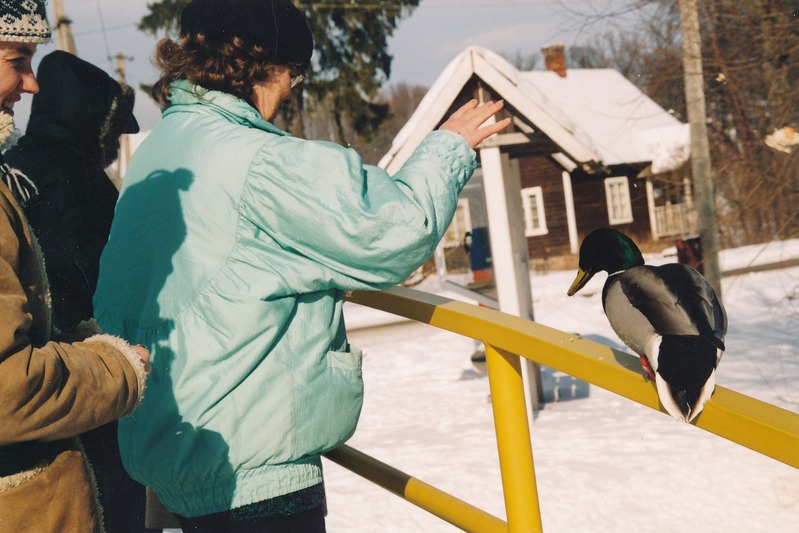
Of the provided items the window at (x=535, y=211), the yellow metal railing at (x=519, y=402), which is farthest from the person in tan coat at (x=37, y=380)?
the window at (x=535, y=211)

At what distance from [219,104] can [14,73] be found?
1.63 feet

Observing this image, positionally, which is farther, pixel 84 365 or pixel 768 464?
pixel 768 464

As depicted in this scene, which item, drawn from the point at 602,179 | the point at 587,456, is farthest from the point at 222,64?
the point at 602,179

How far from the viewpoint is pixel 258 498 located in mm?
1699

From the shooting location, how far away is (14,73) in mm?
1413

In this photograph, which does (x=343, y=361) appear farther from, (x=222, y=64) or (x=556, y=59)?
(x=556, y=59)

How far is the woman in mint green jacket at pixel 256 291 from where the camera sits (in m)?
1.64

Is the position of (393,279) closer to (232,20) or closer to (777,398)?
(232,20)

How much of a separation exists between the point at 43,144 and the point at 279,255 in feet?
4.58

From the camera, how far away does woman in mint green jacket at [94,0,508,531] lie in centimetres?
164

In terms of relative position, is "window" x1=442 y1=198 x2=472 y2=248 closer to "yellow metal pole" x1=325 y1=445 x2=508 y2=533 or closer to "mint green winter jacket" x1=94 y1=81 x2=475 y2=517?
"yellow metal pole" x1=325 y1=445 x2=508 y2=533

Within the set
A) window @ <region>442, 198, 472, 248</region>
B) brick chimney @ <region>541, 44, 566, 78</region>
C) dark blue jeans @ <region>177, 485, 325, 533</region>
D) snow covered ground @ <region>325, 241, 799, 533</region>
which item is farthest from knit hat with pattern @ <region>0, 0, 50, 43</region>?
brick chimney @ <region>541, 44, 566, 78</region>

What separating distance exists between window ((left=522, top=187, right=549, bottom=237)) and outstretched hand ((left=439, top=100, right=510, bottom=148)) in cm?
2782

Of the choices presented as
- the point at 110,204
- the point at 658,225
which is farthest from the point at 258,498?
the point at 658,225
